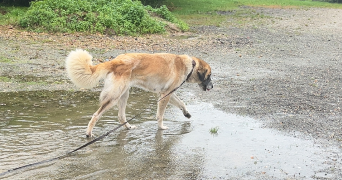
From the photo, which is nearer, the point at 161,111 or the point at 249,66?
the point at 161,111

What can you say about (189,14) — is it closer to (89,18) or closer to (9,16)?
(89,18)

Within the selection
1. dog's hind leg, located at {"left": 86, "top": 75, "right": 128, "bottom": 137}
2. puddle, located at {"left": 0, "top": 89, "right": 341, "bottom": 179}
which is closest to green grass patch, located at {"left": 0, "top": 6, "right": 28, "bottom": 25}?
puddle, located at {"left": 0, "top": 89, "right": 341, "bottom": 179}

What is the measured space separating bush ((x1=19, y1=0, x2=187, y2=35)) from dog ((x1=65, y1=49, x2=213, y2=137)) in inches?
385

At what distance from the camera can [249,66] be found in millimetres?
12250

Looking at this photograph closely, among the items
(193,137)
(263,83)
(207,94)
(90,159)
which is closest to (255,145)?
(193,137)

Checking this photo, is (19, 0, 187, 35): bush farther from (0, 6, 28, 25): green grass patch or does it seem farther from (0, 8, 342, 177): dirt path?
(0, 8, 342, 177): dirt path

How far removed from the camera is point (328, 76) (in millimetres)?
10859

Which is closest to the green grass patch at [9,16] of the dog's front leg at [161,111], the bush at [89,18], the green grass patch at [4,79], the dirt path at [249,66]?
the bush at [89,18]

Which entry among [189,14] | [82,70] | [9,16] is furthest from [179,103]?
[189,14]

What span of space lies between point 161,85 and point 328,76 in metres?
6.05

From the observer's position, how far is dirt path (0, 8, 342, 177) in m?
7.55

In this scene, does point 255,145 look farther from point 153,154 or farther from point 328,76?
point 328,76

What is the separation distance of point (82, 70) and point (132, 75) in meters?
0.83

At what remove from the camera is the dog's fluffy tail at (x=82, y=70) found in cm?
581
